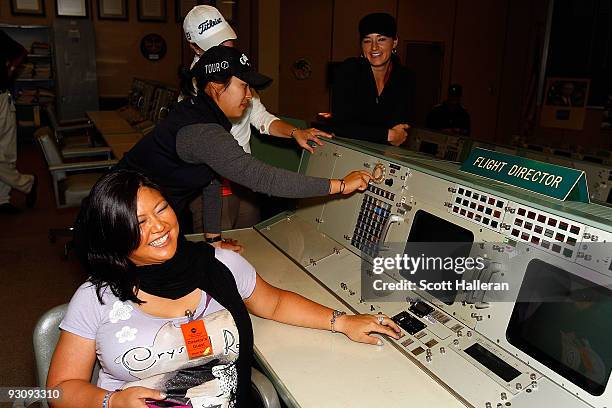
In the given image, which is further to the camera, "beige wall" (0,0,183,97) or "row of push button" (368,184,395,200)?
"beige wall" (0,0,183,97)

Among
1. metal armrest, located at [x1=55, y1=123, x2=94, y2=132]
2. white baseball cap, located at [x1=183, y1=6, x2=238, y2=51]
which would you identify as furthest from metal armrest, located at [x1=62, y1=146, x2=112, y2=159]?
white baseball cap, located at [x1=183, y1=6, x2=238, y2=51]

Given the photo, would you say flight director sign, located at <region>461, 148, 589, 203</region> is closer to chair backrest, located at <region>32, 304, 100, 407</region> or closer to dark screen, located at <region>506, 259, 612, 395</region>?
dark screen, located at <region>506, 259, 612, 395</region>

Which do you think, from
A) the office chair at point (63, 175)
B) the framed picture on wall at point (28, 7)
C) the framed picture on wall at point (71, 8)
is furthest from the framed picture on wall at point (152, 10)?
the office chair at point (63, 175)

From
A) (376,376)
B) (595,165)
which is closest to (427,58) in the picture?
(595,165)

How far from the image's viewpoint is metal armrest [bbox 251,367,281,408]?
1215 mm

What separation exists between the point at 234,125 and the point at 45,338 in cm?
123

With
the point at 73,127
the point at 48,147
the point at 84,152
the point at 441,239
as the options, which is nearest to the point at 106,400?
the point at 441,239

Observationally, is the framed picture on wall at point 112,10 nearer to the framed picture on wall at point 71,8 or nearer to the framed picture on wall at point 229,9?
the framed picture on wall at point 71,8

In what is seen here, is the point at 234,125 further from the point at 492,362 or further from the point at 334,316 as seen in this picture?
the point at 492,362

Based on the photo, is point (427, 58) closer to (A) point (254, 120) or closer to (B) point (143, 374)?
(A) point (254, 120)

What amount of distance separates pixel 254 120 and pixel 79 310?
4.35ft

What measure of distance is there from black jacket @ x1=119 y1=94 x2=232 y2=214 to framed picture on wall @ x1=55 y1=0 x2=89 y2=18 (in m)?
7.01

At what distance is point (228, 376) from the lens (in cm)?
125

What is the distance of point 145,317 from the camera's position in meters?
1.18
